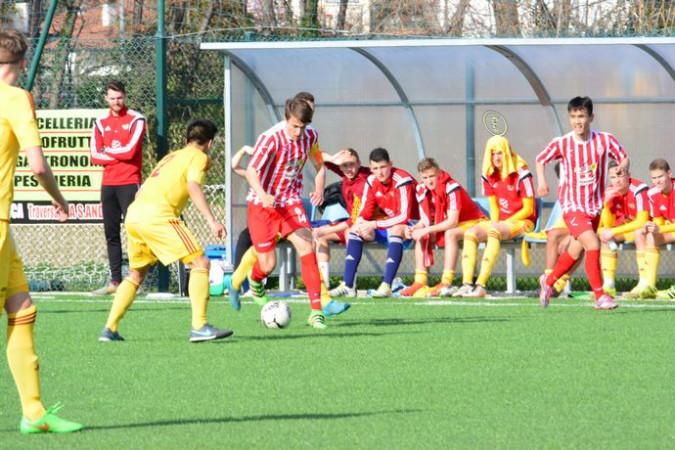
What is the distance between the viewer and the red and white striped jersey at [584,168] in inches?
505

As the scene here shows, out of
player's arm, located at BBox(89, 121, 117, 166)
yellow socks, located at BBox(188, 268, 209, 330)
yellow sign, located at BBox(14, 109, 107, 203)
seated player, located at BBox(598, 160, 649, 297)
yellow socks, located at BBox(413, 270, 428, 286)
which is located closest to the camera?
yellow socks, located at BBox(188, 268, 209, 330)

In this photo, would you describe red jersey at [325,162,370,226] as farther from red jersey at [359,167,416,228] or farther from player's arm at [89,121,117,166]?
player's arm at [89,121,117,166]

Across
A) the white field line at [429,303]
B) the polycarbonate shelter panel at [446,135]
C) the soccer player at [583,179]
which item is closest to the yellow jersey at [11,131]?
the soccer player at [583,179]

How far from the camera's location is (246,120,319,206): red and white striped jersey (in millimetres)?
11711

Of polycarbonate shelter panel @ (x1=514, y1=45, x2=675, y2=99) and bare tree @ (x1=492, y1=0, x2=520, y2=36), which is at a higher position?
bare tree @ (x1=492, y1=0, x2=520, y2=36)

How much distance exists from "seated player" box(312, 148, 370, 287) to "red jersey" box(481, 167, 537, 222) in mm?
1367

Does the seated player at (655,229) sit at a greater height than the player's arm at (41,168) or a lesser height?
lesser

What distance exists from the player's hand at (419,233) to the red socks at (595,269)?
3144 millimetres

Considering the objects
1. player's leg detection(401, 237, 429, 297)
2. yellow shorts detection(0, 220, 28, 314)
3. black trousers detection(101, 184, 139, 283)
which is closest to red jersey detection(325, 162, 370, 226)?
player's leg detection(401, 237, 429, 297)

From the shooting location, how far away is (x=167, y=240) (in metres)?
10.1

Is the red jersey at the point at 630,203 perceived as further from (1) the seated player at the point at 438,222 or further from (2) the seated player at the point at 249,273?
A: (2) the seated player at the point at 249,273

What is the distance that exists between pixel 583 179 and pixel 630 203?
2728 mm

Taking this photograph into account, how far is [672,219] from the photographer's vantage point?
1526 centimetres

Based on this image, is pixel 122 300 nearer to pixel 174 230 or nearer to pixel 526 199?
pixel 174 230
